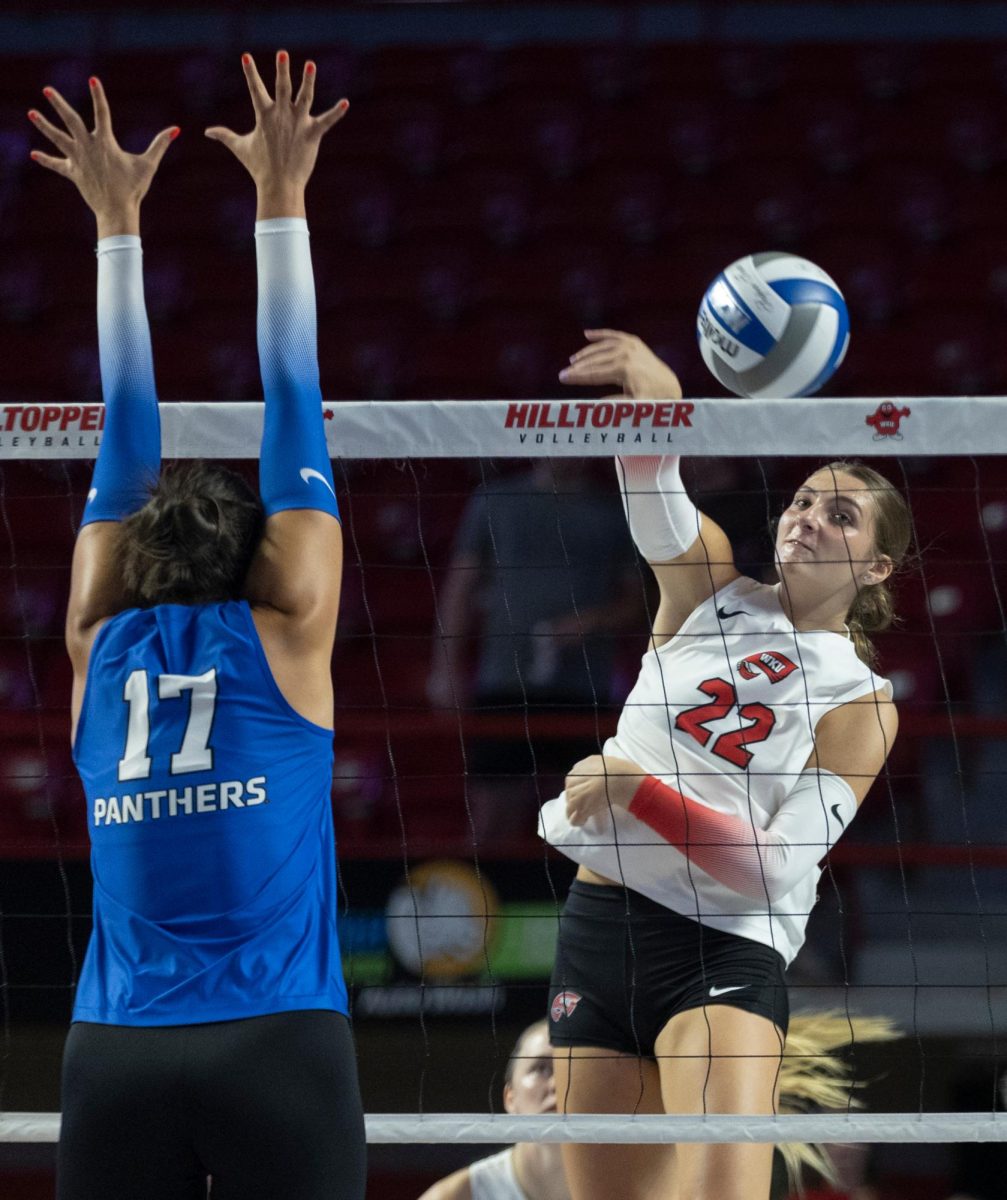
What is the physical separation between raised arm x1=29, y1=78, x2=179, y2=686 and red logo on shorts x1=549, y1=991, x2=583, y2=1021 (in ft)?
4.97

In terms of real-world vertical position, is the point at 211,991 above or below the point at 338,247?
below

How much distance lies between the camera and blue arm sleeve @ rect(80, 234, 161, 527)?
2.44m

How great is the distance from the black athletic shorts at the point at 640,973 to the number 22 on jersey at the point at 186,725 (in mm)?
1481

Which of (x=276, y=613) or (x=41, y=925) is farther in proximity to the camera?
(x=41, y=925)

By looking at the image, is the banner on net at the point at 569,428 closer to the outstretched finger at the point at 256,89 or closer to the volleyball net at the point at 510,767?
the volleyball net at the point at 510,767

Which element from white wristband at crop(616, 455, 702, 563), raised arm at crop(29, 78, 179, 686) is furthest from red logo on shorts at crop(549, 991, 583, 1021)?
raised arm at crop(29, 78, 179, 686)

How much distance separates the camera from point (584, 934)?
3.43 m

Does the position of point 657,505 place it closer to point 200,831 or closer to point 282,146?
point 282,146

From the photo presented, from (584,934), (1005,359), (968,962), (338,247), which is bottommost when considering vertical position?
(968,962)

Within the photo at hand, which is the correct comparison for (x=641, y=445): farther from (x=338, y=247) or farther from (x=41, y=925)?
(x=338, y=247)

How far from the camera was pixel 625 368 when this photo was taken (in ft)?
10.8

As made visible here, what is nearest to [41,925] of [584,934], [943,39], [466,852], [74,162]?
[466,852]

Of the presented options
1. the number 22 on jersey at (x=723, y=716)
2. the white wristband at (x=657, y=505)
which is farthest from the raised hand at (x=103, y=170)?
the number 22 on jersey at (x=723, y=716)

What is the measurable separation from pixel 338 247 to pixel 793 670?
5.77m
